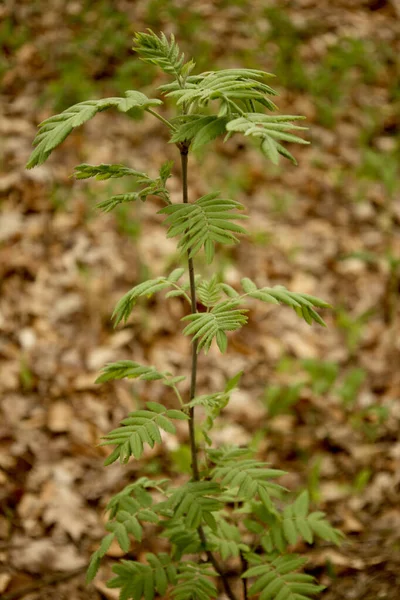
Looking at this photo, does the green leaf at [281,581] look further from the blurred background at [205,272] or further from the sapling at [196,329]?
the blurred background at [205,272]

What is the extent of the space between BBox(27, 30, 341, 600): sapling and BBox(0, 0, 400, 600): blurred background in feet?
2.21

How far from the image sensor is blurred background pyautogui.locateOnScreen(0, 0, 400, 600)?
237cm

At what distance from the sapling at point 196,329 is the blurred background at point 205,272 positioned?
674 millimetres

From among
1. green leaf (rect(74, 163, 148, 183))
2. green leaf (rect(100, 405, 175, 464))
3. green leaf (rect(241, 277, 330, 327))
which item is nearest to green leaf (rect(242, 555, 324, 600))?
green leaf (rect(100, 405, 175, 464))

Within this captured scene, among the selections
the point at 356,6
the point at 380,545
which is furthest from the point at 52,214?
the point at 356,6

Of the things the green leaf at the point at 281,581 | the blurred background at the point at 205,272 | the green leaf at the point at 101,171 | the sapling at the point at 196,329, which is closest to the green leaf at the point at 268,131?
the sapling at the point at 196,329

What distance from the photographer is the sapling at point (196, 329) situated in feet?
3.48

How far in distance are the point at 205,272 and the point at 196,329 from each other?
224 centimetres

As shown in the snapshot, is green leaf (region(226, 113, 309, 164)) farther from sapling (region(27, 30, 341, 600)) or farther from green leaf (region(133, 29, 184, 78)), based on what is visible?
green leaf (region(133, 29, 184, 78))

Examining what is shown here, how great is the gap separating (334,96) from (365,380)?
103 inches

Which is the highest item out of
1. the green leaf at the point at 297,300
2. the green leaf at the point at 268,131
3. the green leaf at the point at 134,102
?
the green leaf at the point at 134,102

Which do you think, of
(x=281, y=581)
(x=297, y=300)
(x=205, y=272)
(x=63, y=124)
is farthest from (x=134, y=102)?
(x=205, y=272)

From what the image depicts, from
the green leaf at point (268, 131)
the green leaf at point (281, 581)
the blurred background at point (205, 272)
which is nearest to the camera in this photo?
the green leaf at point (268, 131)

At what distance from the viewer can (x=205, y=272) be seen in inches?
135
